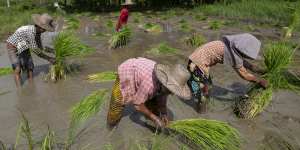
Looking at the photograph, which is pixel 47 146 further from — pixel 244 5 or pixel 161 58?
pixel 244 5

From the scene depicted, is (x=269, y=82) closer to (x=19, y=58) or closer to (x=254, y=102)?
(x=254, y=102)

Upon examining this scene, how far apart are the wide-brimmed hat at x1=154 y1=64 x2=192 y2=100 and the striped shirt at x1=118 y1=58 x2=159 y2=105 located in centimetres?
17

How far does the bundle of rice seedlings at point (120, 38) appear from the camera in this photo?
869 centimetres

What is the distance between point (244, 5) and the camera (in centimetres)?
1559

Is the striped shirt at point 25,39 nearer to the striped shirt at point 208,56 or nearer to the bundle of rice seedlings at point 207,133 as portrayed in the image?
the striped shirt at point 208,56

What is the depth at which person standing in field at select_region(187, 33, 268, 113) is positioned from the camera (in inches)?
150

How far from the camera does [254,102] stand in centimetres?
439

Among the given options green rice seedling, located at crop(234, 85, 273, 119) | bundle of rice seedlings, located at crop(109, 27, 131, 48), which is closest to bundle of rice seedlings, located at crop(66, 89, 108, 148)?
green rice seedling, located at crop(234, 85, 273, 119)

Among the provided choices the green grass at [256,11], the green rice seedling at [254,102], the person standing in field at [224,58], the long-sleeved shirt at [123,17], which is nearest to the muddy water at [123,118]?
the green rice seedling at [254,102]

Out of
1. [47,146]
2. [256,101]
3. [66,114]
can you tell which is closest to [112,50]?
[66,114]

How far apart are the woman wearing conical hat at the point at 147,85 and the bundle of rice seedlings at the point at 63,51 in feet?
7.63

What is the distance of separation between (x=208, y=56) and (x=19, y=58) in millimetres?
3118

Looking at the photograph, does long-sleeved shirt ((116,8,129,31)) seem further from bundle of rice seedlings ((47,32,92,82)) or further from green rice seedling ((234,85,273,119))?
green rice seedling ((234,85,273,119))

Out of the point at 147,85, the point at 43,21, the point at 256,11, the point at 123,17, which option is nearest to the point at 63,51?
the point at 43,21
